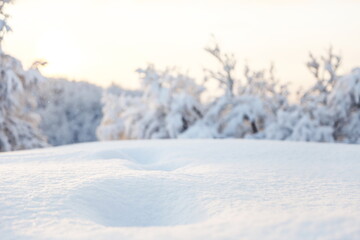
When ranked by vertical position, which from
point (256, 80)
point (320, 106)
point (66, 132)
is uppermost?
point (256, 80)

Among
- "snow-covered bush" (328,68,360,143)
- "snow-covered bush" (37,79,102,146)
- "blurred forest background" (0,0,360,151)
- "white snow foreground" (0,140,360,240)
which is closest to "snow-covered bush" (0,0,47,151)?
"blurred forest background" (0,0,360,151)

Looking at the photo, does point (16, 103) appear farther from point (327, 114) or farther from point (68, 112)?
point (68, 112)

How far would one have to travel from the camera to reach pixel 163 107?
1175 centimetres

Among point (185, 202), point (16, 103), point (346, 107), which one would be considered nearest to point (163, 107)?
point (16, 103)

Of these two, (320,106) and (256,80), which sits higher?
(256,80)

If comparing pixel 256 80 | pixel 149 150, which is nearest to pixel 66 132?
pixel 256 80

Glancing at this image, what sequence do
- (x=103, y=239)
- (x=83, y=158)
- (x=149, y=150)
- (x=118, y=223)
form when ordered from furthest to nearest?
Answer: (x=149, y=150)
(x=83, y=158)
(x=118, y=223)
(x=103, y=239)

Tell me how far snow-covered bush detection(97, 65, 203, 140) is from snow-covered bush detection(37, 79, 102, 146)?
1048 centimetres

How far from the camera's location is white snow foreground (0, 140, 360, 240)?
1219mm

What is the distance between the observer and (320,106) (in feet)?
34.8

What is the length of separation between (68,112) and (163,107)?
14036 mm

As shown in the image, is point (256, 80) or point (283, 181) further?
point (256, 80)

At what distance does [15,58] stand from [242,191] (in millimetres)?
7314

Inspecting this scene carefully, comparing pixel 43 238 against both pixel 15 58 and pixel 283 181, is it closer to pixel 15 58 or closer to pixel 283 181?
pixel 283 181
